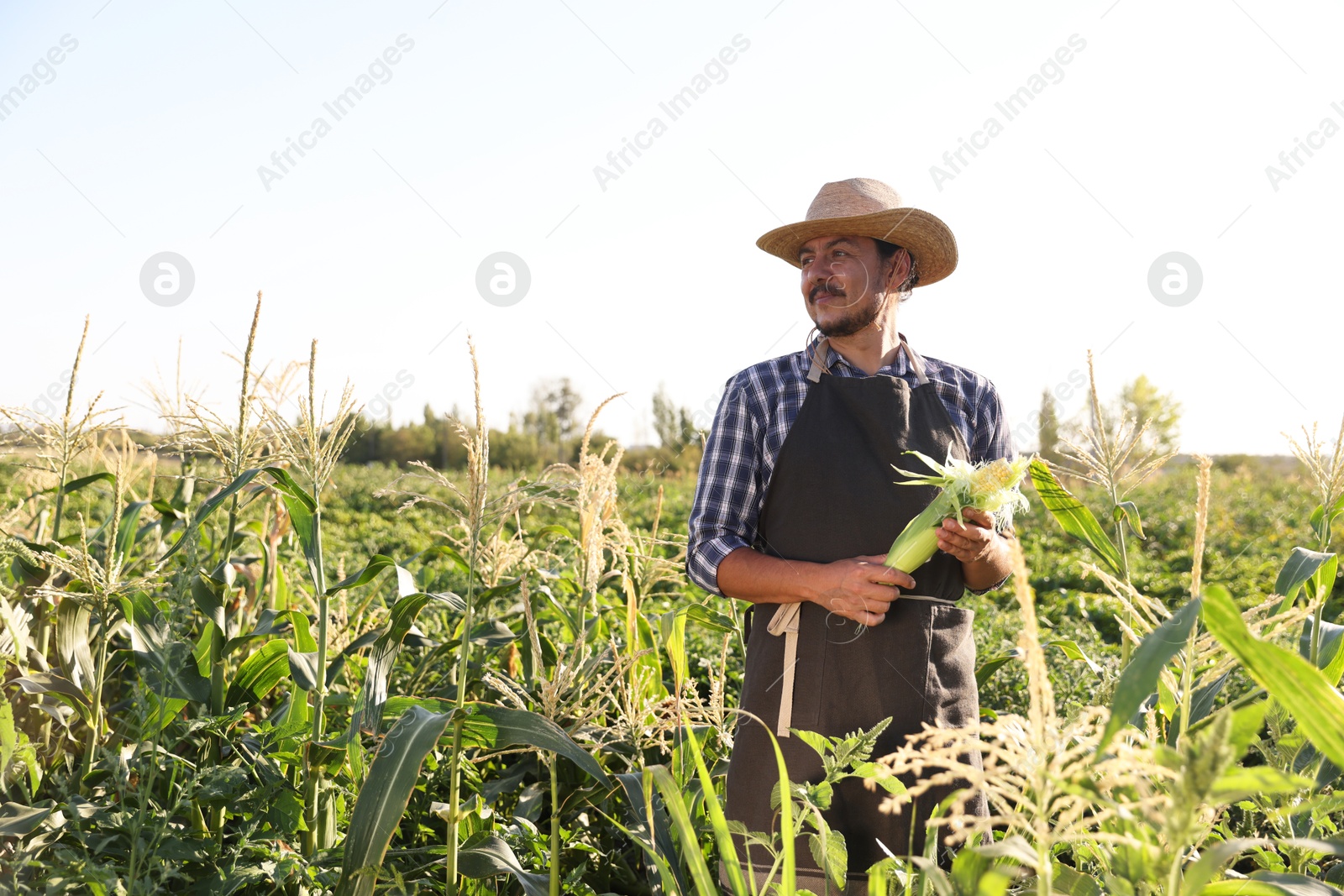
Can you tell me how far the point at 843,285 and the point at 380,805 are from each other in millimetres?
1577

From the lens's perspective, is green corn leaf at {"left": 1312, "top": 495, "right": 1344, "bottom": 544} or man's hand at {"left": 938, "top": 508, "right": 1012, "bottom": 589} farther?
man's hand at {"left": 938, "top": 508, "right": 1012, "bottom": 589}

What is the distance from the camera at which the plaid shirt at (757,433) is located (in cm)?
226

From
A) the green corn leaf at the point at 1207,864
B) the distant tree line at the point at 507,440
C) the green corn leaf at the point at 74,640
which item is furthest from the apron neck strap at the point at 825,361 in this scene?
the distant tree line at the point at 507,440

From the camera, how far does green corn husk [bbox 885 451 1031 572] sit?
6.13 ft

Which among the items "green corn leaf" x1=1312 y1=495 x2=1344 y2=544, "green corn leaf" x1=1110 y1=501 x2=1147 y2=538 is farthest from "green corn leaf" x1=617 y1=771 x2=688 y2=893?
"green corn leaf" x1=1312 y1=495 x2=1344 y2=544

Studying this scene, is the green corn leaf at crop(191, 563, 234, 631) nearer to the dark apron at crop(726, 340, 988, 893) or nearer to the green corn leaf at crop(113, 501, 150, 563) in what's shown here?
the green corn leaf at crop(113, 501, 150, 563)

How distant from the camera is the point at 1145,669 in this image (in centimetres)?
85

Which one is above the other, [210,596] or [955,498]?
[955,498]

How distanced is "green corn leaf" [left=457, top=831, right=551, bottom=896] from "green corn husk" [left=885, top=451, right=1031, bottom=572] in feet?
3.15

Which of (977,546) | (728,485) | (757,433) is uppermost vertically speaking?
(757,433)

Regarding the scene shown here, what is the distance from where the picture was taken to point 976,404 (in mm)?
2406

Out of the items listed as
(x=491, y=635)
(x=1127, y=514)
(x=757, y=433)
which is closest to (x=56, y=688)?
(x=491, y=635)

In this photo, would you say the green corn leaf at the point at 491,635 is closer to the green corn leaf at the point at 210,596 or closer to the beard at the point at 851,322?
the green corn leaf at the point at 210,596

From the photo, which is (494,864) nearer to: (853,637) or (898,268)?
(853,637)
